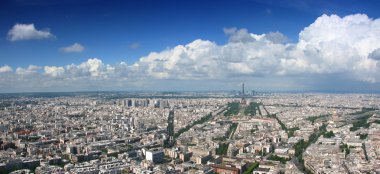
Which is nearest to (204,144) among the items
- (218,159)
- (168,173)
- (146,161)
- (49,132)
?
(218,159)

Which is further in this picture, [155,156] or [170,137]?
[170,137]

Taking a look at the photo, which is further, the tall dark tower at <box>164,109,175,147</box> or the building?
the tall dark tower at <box>164,109,175,147</box>

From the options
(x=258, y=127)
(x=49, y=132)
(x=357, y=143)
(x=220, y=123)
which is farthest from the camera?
(x=220, y=123)

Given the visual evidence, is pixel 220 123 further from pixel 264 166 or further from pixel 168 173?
pixel 168 173

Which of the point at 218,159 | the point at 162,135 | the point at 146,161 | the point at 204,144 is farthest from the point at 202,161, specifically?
the point at 162,135

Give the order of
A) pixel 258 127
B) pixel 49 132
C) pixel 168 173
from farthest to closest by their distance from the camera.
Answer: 1. pixel 258 127
2. pixel 49 132
3. pixel 168 173

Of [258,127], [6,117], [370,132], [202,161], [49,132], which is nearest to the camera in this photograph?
[202,161]

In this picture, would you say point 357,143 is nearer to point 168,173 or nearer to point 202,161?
point 202,161

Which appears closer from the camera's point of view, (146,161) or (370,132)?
(146,161)

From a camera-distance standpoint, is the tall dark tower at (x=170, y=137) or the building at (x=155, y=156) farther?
the tall dark tower at (x=170, y=137)
